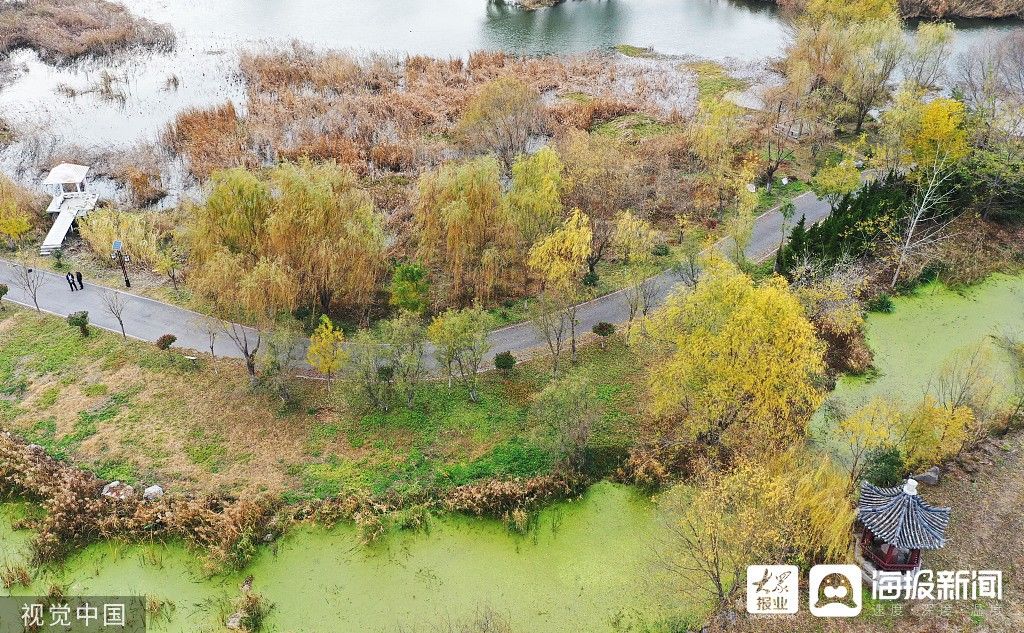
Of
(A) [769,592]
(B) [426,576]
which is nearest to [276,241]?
(B) [426,576]

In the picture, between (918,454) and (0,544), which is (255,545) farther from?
(918,454)

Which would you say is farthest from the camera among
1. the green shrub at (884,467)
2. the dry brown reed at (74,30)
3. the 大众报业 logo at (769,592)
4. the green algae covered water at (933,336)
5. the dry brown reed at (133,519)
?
the dry brown reed at (74,30)

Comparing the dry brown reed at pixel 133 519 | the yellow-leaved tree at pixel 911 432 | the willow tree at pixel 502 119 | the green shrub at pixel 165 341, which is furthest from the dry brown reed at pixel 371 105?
the yellow-leaved tree at pixel 911 432

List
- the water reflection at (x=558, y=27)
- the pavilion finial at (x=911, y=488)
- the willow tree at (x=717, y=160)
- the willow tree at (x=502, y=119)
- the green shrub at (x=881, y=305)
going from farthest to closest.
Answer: the water reflection at (x=558, y=27) → the willow tree at (x=502, y=119) → the willow tree at (x=717, y=160) → the green shrub at (x=881, y=305) → the pavilion finial at (x=911, y=488)

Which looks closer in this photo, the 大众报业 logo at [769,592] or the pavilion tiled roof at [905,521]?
the pavilion tiled roof at [905,521]

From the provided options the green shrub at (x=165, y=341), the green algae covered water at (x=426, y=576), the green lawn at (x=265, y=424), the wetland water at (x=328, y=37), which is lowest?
the green algae covered water at (x=426, y=576)

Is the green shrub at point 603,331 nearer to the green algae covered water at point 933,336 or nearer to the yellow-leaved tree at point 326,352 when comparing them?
the green algae covered water at point 933,336

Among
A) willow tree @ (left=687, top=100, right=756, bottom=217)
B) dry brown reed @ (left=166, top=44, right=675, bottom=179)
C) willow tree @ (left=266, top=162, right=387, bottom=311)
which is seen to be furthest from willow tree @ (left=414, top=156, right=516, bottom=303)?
willow tree @ (left=687, top=100, right=756, bottom=217)

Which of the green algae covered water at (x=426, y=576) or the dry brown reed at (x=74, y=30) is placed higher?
the dry brown reed at (x=74, y=30)
